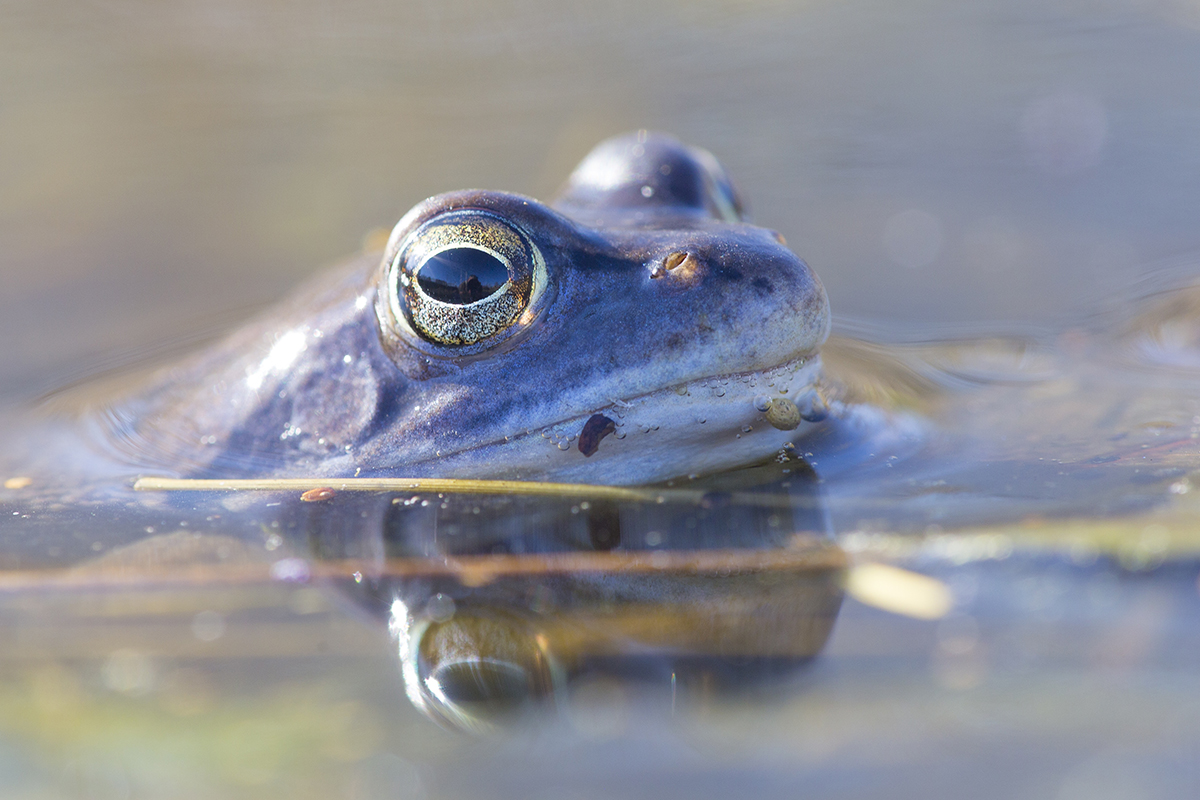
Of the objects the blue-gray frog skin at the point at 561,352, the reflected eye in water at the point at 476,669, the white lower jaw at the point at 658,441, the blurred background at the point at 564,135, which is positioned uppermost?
the blurred background at the point at 564,135

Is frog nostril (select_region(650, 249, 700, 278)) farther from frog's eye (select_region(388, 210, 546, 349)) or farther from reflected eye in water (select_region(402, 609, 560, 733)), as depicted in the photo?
reflected eye in water (select_region(402, 609, 560, 733))

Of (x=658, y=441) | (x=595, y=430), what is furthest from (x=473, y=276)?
(x=658, y=441)

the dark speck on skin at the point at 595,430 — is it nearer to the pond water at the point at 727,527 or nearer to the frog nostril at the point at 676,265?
the pond water at the point at 727,527

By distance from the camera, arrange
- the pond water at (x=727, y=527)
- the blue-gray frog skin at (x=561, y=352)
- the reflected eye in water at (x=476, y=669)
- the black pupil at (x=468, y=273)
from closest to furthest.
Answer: the pond water at (x=727, y=527)
the reflected eye in water at (x=476, y=669)
the blue-gray frog skin at (x=561, y=352)
the black pupil at (x=468, y=273)

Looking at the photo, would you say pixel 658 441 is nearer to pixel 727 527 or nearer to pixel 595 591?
pixel 727 527

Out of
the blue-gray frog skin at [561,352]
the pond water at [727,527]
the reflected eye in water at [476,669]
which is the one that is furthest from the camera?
the blue-gray frog skin at [561,352]

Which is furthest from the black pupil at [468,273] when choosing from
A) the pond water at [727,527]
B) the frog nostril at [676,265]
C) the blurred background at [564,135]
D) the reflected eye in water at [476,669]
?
the blurred background at [564,135]

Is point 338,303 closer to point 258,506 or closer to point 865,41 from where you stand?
point 258,506

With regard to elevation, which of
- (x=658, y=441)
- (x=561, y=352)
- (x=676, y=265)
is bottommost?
(x=658, y=441)
